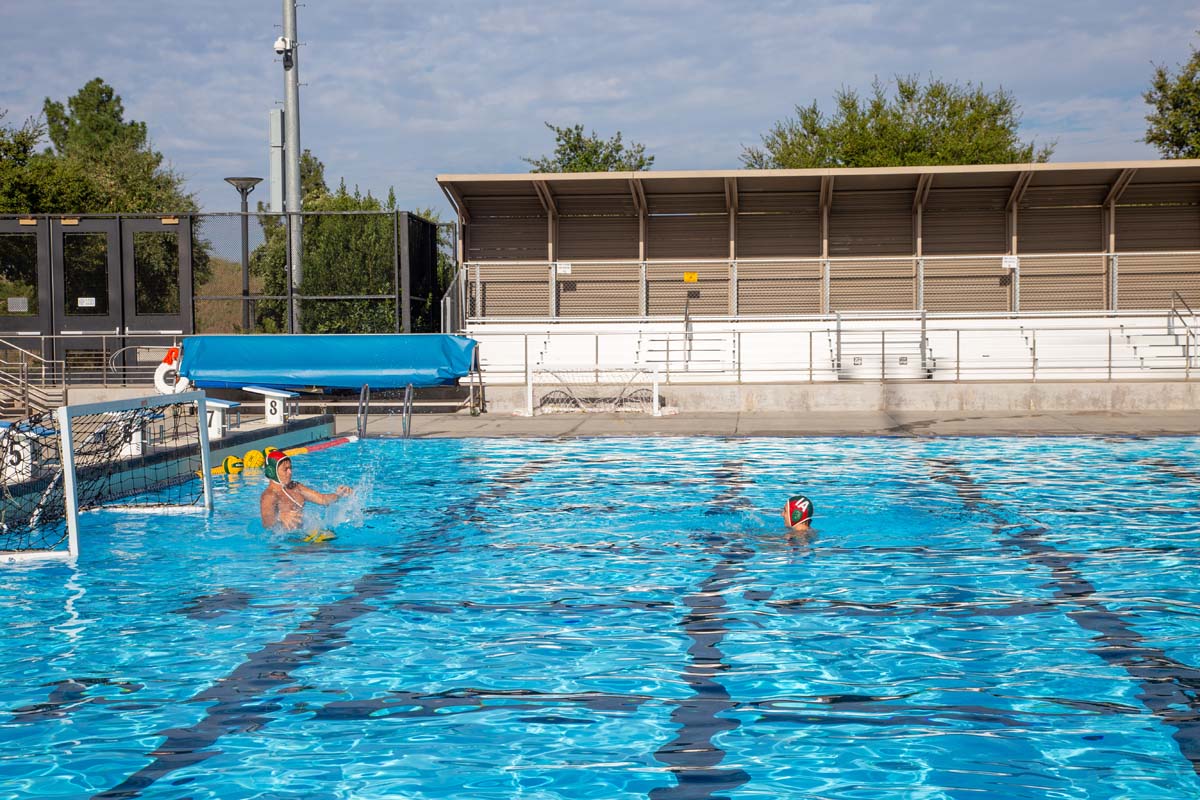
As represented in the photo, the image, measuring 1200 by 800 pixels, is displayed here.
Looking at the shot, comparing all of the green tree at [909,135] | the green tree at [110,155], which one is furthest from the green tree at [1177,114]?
the green tree at [110,155]

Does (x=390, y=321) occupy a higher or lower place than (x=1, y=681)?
higher

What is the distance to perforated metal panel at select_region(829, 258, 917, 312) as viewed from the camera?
2975cm

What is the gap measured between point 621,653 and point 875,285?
24629mm

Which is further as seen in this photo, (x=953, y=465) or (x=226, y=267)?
(x=226, y=267)

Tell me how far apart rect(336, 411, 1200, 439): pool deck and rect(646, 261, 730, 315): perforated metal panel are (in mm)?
7493

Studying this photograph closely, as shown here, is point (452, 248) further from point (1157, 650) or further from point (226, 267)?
point (1157, 650)

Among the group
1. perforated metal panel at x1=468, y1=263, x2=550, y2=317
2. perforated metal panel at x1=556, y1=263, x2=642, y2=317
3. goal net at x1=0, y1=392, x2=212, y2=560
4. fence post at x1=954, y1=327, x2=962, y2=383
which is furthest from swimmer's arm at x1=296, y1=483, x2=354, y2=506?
perforated metal panel at x1=556, y1=263, x2=642, y2=317

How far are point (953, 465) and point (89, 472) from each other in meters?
10.8

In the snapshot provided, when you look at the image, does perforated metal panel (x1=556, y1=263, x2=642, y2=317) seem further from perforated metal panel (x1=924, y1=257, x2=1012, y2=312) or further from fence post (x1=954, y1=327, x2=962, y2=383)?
fence post (x1=954, y1=327, x2=962, y2=383)

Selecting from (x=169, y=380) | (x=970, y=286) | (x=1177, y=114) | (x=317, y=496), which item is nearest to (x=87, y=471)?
(x=317, y=496)

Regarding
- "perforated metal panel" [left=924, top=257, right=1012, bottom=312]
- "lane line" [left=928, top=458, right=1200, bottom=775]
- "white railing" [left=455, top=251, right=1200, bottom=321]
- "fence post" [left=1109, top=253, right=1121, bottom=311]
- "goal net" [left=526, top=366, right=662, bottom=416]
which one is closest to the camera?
"lane line" [left=928, top=458, right=1200, bottom=775]

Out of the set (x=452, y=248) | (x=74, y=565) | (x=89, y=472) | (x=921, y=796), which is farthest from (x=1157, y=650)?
(x=452, y=248)

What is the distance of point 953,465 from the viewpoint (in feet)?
50.6

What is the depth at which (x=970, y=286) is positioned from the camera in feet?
96.8
